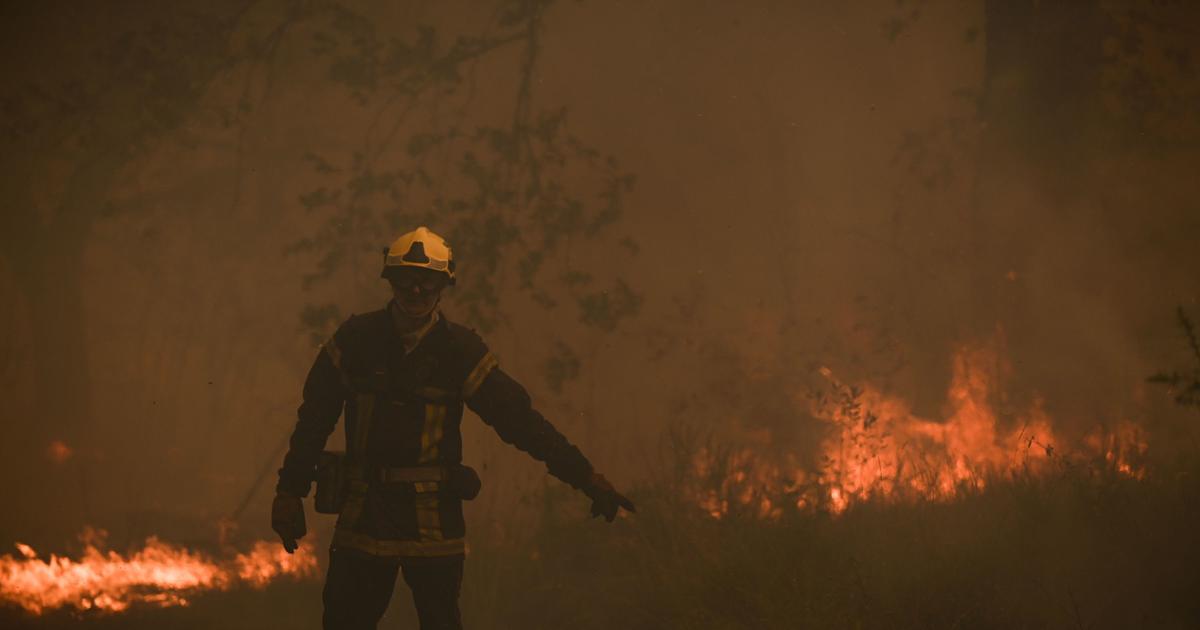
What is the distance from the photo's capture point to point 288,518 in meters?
3.67

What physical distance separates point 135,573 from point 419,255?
172 inches

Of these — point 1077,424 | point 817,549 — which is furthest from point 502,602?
point 1077,424

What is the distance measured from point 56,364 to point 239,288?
4.69 ft

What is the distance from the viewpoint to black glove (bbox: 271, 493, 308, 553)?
366cm

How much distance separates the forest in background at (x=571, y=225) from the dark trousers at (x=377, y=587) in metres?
2.55

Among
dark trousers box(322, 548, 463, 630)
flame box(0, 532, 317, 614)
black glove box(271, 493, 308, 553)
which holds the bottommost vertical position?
flame box(0, 532, 317, 614)

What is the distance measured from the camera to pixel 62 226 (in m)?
6.89

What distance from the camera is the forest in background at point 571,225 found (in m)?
6.86

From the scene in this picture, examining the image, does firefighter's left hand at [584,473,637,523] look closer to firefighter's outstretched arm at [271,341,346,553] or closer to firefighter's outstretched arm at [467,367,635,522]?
firefighter's outstretched arm at [467,367,635,522]

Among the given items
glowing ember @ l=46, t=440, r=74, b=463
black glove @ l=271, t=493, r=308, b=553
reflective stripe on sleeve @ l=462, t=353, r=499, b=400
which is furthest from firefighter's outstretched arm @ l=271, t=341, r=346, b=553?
glowing ember @ l=46, t=440, r=74, b=463

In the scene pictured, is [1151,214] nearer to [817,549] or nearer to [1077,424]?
[1077,424]

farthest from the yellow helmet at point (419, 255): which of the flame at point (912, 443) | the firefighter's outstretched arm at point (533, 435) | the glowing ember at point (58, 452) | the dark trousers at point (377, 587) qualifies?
the glowing ember at point (58, 452)

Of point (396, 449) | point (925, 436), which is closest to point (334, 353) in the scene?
point (396, 449)

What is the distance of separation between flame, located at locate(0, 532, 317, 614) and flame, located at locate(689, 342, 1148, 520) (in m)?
3.00
